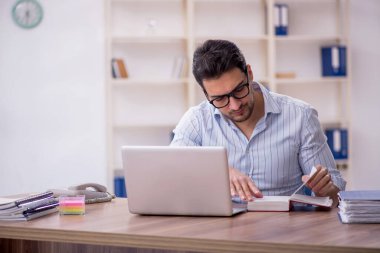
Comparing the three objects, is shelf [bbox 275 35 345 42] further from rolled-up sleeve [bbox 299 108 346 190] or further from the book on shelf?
rolled-up sleeve [bbox 299 108 346 190]

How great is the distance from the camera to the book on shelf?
531 centimetres

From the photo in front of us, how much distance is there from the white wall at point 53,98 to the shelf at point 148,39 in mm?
227

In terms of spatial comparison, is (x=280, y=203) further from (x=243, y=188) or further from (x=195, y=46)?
(x=195, y=46)

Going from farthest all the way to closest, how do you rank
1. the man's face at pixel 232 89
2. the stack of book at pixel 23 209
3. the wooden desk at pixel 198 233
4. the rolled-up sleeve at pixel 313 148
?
the rolled-up sleeve at pixel 313 148
the man's face at pixel 232 89
the stack of book at pixel 23 209
the wooden desk at pixel 198 233

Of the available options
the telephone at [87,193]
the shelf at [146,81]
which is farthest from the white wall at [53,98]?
the telephone at [87,193]

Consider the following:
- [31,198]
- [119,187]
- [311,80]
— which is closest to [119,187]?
[119,187]

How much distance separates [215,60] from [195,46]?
2.91 meters

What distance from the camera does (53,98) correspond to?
5.57 meters

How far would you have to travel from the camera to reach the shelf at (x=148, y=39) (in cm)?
528

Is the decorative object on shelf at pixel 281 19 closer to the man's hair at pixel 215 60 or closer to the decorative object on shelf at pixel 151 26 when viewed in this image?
the decorative object on shelf at pixel 151 26

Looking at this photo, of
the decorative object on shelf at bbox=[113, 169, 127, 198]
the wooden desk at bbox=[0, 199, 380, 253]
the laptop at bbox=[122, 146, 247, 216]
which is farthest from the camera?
the decorative object on shelf at bbox=[113, 169, 127, 198]

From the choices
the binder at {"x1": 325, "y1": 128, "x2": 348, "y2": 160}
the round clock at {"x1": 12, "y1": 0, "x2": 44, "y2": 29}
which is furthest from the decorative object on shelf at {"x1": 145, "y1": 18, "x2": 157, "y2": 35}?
the binder at {"x1": 325, "y1": 128, "x2": 348, "y2": 160}

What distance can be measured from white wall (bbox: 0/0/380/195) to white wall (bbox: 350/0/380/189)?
0.34 meters

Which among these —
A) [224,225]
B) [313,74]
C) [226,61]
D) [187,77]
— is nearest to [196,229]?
[224,225]
